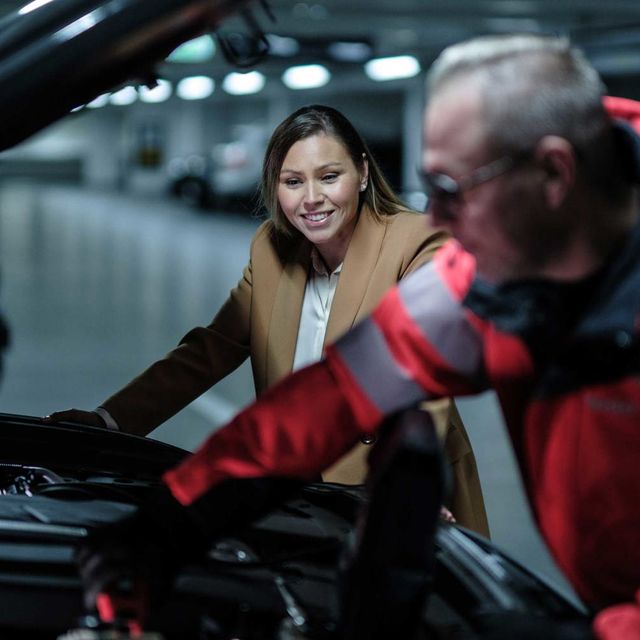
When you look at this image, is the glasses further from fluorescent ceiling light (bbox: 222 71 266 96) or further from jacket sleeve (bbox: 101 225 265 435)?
fluorescent ceiling light (bbox: 222 71 266 96)

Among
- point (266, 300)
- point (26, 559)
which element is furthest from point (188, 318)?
point (26, 559)

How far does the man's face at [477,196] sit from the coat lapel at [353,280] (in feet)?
3.80

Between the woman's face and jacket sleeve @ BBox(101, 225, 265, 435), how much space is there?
233mm

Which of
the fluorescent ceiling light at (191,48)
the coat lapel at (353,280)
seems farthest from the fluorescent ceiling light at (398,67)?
the coat lapel at (353,280)

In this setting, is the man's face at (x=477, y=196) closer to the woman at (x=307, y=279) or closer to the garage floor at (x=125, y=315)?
the woman at (x=307, y=279)

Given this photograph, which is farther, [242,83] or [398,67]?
[242,83]

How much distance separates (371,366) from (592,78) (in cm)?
47

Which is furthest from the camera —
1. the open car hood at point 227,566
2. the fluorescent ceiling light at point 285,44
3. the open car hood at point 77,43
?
the fluorescent ceiling light at point 285,44

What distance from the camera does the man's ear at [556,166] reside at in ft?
4.42

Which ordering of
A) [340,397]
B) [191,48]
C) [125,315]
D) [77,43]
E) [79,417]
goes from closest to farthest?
1. [77,43]
2. [340,397]
3. [79,417]
4. [191,48]
5. [125,315]

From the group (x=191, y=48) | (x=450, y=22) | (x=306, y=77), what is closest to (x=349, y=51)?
(x=450, y=22)

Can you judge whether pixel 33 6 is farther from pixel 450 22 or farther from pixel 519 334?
pixel 450 22

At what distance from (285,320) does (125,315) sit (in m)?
6.45

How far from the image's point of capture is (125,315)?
29.5ft
